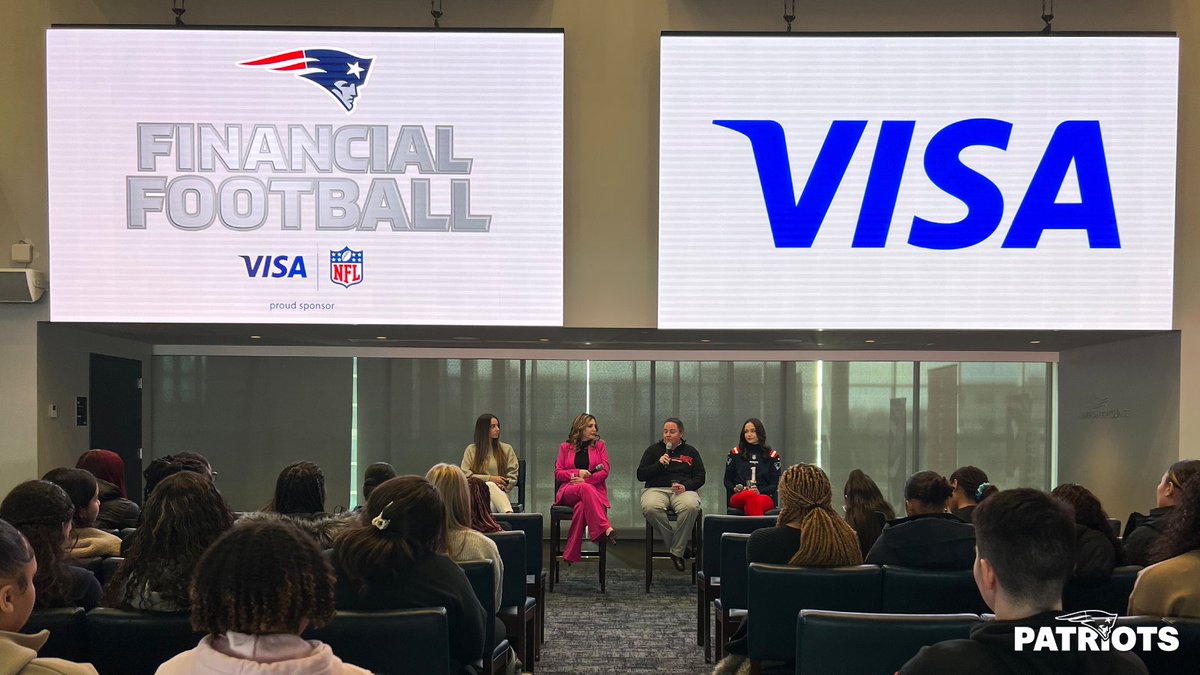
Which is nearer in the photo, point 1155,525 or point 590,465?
point 1155,525

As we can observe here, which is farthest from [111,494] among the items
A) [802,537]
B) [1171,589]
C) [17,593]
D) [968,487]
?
[1171,589]

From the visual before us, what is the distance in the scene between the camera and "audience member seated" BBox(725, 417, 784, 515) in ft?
26.3

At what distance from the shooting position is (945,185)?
6.99 metres

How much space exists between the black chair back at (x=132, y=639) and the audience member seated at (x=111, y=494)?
2.27 meters

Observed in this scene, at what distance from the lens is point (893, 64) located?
274 inches

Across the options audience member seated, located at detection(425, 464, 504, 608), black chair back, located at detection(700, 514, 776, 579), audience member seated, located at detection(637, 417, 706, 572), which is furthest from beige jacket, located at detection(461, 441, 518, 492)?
audience member seated, located at detection(425, 464, 504, 608)

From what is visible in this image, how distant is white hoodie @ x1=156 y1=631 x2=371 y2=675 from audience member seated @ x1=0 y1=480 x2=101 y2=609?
Result: 1.41m

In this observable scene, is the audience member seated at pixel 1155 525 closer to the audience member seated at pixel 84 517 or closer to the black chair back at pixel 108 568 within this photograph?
the black chair back at pixel 108 568

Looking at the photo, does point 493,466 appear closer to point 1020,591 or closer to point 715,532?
point 715,532

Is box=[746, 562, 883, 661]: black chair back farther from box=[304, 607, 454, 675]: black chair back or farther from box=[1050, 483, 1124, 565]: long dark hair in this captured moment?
box=[304, 607, 454, 675]: black chair back

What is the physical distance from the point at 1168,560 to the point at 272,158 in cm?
625

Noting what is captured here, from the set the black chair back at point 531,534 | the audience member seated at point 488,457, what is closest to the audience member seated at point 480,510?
the black chair back at point 531,534

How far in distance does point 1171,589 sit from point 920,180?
15.8ft

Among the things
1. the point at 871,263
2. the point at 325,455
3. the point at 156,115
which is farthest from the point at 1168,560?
the point at 325,455
